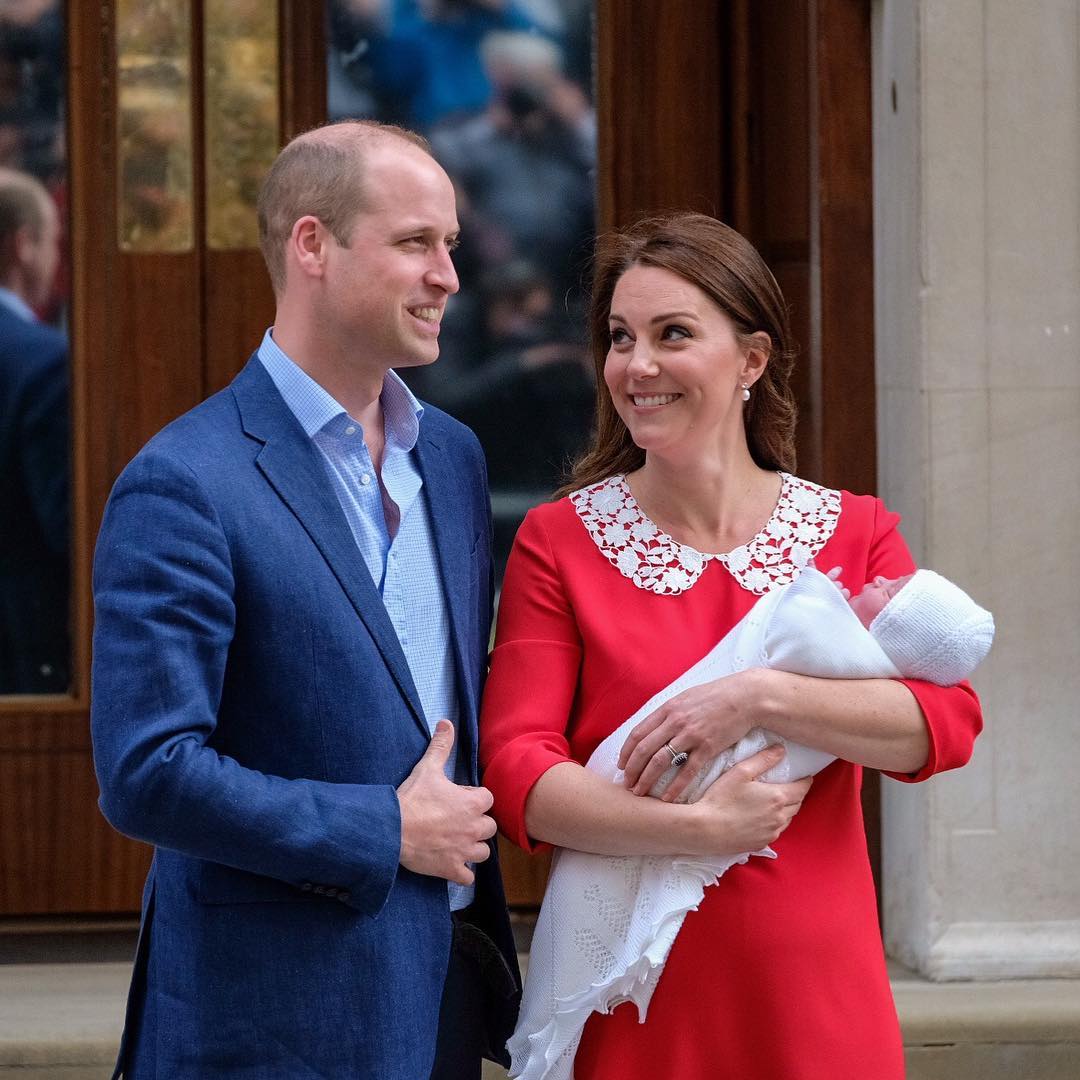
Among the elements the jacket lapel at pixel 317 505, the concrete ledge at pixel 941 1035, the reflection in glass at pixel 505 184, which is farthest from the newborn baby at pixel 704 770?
the reflection in glass at pixel 505 184

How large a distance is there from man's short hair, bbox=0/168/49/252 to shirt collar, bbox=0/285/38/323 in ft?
0.29

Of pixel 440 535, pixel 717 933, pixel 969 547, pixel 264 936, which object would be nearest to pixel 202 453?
pixel 440 535

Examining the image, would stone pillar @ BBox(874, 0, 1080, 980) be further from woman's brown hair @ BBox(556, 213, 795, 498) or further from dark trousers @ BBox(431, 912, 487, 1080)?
dark trousers @ BBox(431, 912, 487, 1080)

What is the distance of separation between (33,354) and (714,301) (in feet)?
7.14

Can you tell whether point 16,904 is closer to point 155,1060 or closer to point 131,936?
point 131,936

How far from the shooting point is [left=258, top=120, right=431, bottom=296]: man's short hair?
2174mm

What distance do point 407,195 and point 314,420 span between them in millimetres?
320

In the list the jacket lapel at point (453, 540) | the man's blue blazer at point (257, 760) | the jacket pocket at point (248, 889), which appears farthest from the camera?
the jacket lapel at point (453, 540)

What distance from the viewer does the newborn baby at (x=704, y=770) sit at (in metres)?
2.15

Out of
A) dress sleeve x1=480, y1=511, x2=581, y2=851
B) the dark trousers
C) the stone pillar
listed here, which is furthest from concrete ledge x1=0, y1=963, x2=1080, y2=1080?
dress sleeve x1=480, y1=511, x2=581, y2=851

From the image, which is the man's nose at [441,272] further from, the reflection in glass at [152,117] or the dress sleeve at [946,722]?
the reflection in glass at [152,117]

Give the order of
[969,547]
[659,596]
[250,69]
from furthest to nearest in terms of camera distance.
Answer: [250,69]
[969,547]
[659,596]

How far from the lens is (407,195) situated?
2.18m

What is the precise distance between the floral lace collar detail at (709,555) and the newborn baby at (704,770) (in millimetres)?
114
